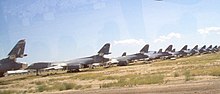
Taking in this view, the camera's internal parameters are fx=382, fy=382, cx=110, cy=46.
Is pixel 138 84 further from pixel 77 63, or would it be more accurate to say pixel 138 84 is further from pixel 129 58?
pixel 129 58

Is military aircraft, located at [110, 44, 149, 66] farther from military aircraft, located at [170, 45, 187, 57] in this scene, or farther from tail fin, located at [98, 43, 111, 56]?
military aircraft, located at [170, 45, 187, 57]

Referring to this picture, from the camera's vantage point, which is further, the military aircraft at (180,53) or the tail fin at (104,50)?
the military aircraft at (180,53)

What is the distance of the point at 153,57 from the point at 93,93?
103 meters

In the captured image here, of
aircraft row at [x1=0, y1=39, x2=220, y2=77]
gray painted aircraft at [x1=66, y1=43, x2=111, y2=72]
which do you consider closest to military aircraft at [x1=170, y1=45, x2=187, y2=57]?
aircraft row at [x1=0, y1=39, x2=220, y2=77]

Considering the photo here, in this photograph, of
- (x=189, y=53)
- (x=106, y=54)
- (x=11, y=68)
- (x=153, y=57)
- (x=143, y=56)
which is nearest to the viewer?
(x=11, y=68)

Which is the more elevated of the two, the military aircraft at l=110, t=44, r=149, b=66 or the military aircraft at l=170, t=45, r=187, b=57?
the military aircraft at l=170, t=45, r=187, b=57

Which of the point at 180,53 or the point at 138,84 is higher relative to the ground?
the point at 180,53

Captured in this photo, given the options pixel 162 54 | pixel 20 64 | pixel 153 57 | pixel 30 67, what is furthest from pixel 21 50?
pixel 162 54

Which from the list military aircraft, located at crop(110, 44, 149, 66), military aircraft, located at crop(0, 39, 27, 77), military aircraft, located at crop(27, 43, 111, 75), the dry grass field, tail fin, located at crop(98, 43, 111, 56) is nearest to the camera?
the dry grass field

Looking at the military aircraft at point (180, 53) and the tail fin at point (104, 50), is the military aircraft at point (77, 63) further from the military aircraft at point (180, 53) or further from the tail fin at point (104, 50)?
the military aircraft at point (180, 53)

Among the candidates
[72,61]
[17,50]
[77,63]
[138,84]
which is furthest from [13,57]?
[138,84]

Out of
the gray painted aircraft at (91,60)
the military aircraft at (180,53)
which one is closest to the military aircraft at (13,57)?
the gray painted aircraft at (91,60)

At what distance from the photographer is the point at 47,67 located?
8350cm

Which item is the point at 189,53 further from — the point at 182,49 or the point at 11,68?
the point at 11,68
